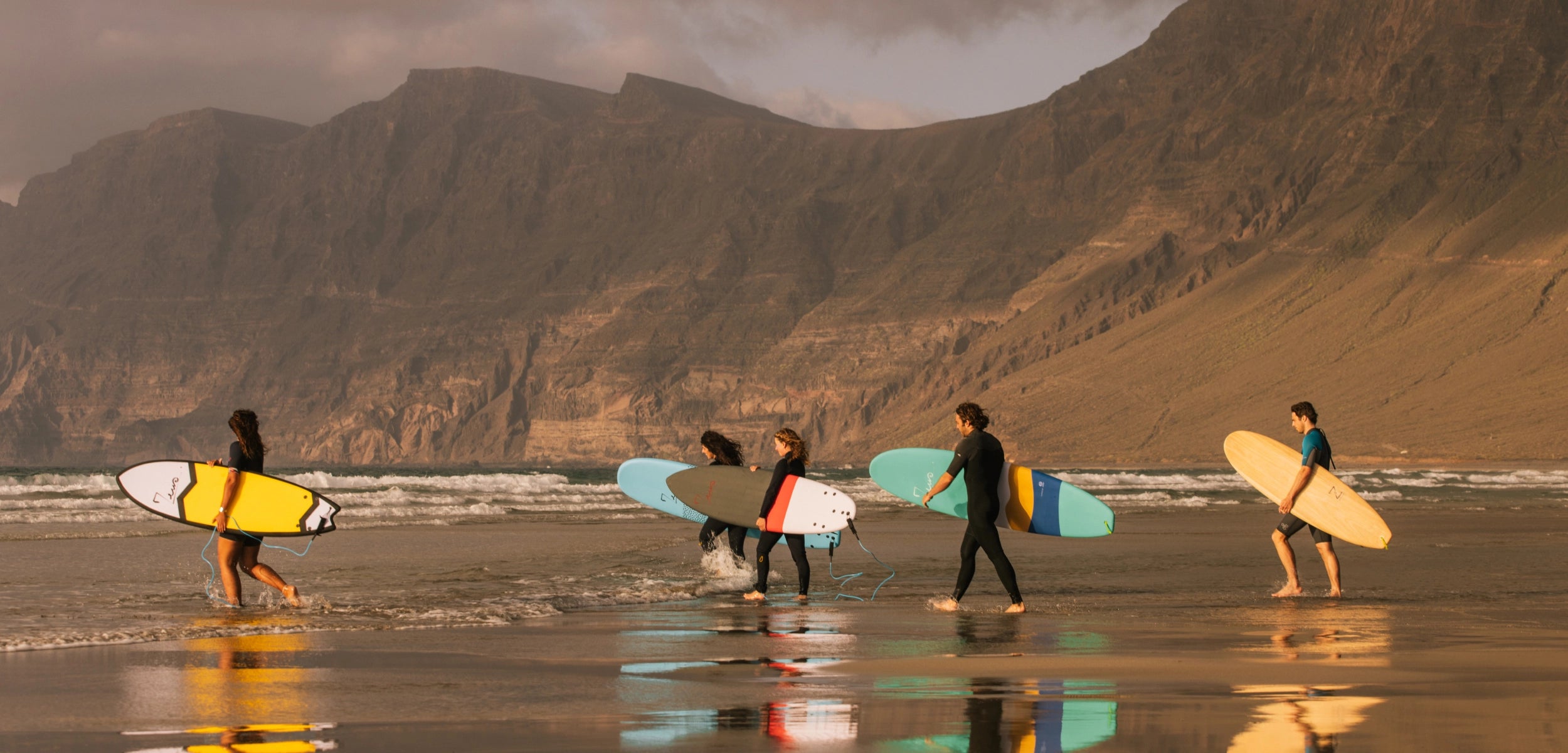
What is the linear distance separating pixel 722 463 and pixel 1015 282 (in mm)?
125919

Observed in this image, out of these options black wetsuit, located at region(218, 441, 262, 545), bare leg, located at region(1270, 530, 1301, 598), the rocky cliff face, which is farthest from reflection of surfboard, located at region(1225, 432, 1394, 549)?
the rocky cliff face

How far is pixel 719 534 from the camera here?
14930 mm

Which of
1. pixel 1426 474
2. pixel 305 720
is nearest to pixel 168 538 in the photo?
pixel 305 720

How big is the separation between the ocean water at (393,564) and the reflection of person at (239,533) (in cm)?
23

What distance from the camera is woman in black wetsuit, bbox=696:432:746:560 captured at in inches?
562

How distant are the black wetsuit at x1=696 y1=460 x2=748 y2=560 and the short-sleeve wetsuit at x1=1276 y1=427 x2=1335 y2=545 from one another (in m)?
4.95

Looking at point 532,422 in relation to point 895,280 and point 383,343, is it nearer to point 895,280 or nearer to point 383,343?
point 383,343

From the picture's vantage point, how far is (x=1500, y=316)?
9281cm

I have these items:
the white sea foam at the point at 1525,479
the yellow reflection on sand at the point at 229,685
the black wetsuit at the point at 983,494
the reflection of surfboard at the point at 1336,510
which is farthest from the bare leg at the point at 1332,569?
the white sea foam at the point at 1525,479

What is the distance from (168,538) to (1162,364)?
3677 inches

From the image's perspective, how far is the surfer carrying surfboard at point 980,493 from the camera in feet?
36.9

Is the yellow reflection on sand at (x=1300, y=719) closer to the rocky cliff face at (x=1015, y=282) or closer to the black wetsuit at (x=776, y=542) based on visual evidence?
the black wetsuit at (x=776, y=542)

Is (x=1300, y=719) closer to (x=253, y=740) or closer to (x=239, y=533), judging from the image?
(x=253, y=740)

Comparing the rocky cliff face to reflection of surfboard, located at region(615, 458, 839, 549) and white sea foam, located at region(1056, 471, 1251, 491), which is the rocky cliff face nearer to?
white sea foam, located at region(1056, 471, 1251, 491)
